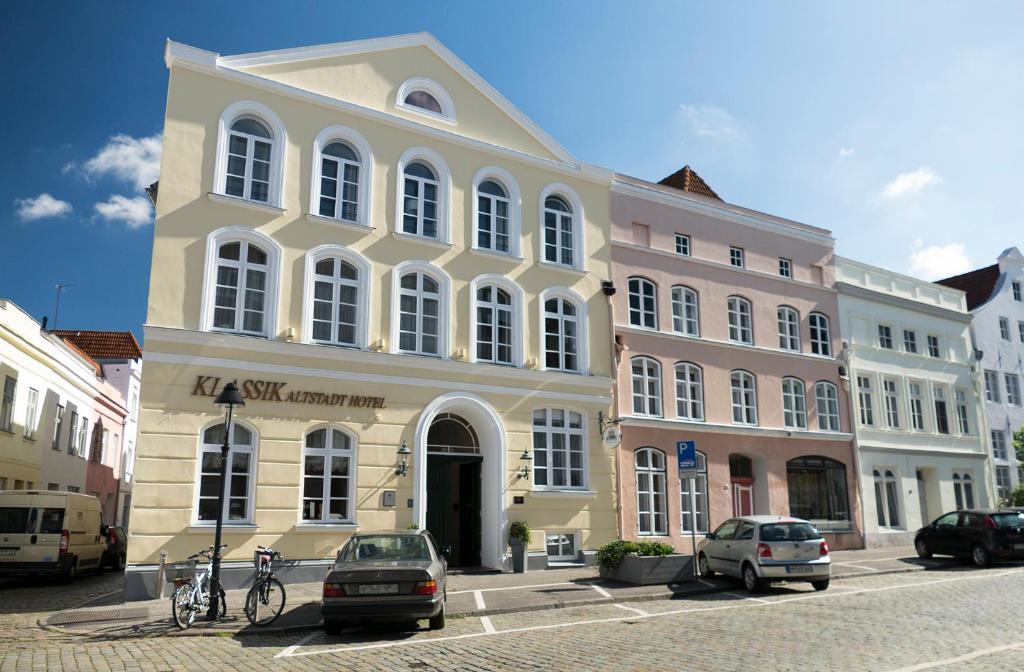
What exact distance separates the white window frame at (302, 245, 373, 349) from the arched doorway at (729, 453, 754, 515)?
13340 millimetres

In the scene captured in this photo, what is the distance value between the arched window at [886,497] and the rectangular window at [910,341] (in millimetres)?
5345

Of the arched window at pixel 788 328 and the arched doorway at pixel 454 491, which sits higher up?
the arched window at pixel 788 328

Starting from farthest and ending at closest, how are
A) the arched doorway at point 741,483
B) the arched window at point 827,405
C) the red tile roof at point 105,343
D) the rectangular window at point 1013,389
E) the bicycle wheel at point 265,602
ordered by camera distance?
the red tile roof at point 105,343
the rectangular window at point 1013,389
the arched window at point 827,405
the arched doorway at point 741,483
the bicycle wheel at point 265,602

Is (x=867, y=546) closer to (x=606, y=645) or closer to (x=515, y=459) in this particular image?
(x=515, y=459)

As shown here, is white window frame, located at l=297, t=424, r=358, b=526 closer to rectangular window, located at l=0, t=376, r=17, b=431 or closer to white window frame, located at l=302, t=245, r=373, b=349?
white window frame, located at l=302, t=245, r=373, b=349

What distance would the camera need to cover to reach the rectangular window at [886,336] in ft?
102

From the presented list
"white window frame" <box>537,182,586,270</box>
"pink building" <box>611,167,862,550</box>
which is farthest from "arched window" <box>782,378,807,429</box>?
"white window frame" <box>537,182,586,270</box>

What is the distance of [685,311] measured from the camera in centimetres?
2600

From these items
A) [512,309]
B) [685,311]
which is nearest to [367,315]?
[512,309]

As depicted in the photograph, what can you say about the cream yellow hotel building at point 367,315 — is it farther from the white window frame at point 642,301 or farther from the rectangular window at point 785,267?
the rectangular window at point 785,267

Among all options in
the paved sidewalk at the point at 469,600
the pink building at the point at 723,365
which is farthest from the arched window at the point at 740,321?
the paved sidewalk at the point at 469,600

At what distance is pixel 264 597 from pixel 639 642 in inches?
235

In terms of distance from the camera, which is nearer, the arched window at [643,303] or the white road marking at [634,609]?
the white road marking at [634,609]

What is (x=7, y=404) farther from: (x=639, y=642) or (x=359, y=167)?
(x=639, y=642)
